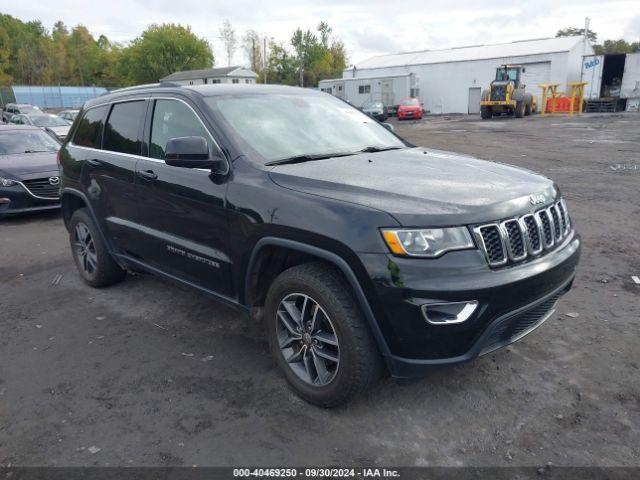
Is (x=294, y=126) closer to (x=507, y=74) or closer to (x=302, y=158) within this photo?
(x=302, y=158)

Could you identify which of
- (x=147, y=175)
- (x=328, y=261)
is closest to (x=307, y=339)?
(x=328, y=261)

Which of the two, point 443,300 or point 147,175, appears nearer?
point 443,300

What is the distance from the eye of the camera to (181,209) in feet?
12.0

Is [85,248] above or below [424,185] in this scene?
below

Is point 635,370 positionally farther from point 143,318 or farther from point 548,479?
point 143,318

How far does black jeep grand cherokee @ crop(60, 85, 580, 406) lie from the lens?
2.59 meters

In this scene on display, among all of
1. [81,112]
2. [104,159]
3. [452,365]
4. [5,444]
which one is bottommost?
[5,444]

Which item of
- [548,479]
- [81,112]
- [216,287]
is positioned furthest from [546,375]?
[81,112]

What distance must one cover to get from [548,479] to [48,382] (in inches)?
123

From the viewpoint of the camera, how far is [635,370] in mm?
3357

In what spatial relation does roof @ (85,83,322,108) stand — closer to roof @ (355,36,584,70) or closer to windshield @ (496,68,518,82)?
windshield @ (496,68,518,82)

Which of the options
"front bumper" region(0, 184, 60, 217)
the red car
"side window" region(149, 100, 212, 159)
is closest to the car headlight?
"side window" region(149, 100, 212, 159)

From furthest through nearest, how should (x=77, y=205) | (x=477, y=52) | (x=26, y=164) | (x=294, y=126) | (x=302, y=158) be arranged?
1. (x=477, y=52)
2. (x=26, y=164)
3. (x=77, y=205)
4. (x=294, y=126)
5. (x=302, y=158)

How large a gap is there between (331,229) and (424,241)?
0.49 metres
